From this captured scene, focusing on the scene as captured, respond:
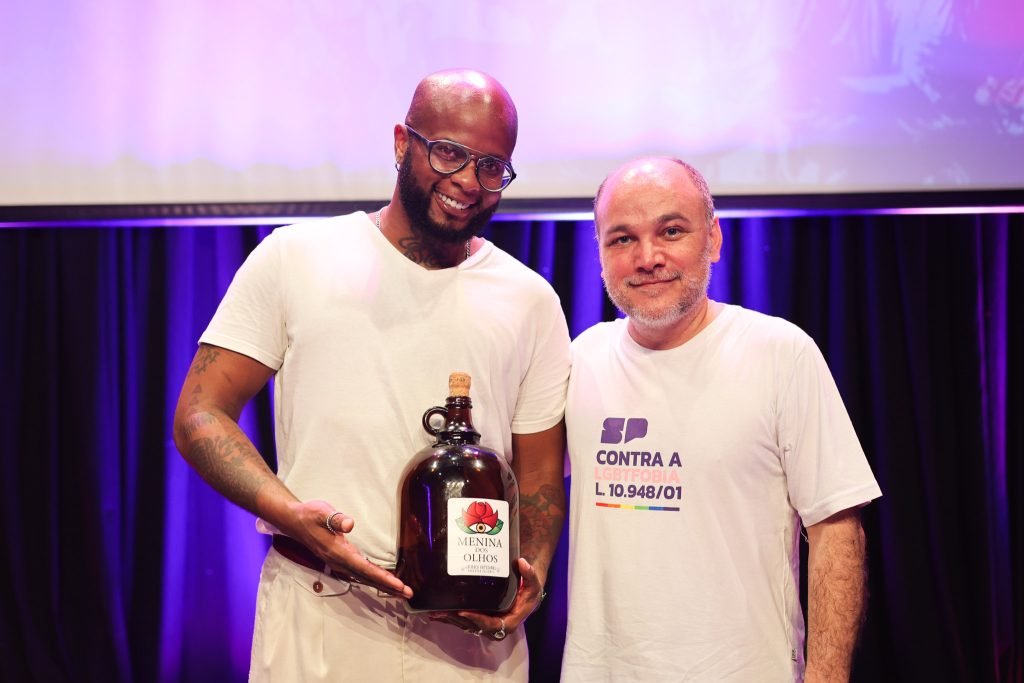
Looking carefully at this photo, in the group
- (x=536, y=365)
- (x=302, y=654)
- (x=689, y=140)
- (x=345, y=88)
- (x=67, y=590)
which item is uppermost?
(x=345, y=88)

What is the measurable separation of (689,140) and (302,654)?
1776 mm

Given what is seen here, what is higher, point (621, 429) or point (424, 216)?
point (424, 216)

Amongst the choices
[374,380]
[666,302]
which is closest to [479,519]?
[374,380]

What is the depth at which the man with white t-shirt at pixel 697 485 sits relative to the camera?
162cm

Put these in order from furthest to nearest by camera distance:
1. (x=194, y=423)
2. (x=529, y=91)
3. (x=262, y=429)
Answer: (x=262, y=429) < (x=529, y=91) < (x=194, y=423)

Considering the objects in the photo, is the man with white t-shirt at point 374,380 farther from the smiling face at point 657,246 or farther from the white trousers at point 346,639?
the smiling face at point 657,246

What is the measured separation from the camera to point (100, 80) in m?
2.78

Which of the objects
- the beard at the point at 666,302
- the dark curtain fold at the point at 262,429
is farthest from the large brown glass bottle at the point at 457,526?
the dark curtain fold at the point at 262,429

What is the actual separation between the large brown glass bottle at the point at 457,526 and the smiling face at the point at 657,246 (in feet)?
1.51

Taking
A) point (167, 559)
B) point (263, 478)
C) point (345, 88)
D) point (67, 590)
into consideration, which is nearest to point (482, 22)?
point (345, 88)

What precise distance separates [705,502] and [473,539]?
505 millimetres

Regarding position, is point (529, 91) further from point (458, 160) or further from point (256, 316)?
point (256, 316)

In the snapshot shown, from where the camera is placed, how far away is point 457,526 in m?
1.33

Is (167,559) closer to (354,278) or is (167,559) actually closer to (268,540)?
(268,540)
